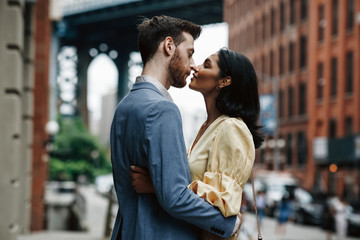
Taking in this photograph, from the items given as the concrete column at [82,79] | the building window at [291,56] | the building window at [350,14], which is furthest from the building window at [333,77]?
the concrete column at [82,79]

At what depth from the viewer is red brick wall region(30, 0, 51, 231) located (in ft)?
52.6

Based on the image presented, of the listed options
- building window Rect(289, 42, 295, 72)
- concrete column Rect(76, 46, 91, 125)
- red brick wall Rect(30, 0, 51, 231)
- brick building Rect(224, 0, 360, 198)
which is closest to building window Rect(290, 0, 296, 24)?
brick building Rect(224, 0, 360, 198)

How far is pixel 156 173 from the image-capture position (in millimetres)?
2717

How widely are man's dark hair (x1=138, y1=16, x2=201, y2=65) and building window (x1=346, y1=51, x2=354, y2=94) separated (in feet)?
128

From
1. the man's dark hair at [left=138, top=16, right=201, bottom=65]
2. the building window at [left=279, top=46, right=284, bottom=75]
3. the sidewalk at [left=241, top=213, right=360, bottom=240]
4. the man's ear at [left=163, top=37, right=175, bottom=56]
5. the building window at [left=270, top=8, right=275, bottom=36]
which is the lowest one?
the sidewalk at [left=241, top=213, right=360, bottom=240]

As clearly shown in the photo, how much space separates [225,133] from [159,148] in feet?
1.29

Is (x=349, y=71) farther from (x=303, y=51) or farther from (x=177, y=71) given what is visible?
(x=177, y=71)

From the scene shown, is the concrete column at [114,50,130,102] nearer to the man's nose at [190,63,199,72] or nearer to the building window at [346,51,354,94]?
the building window at [346,51,354,94]

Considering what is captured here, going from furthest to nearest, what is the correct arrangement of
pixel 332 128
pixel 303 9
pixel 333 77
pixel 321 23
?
1. pixel 303 9
2. pixel 321 23
3. pixel 332 128
4. pixel 333 77

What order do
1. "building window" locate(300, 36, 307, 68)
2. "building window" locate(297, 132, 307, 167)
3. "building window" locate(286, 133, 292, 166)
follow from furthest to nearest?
"building window" locate(286, 133, 292, 166), "building window" locate(300, 36, 307, 68), "building window" locate(297, 132, 307, 167)

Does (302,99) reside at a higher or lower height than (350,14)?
lower

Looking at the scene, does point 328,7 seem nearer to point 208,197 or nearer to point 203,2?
point 203,2

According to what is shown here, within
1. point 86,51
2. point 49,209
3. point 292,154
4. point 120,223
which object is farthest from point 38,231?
point 86,51

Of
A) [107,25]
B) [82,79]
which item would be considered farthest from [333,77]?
[82,79]
